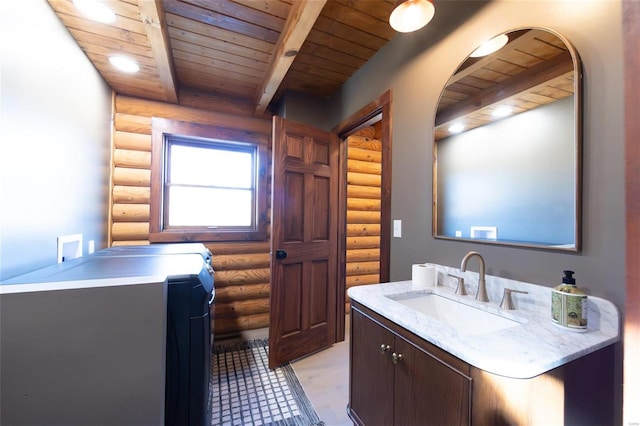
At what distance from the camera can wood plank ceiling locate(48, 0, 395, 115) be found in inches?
59.7

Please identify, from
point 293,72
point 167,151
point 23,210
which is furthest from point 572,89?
point 167,151

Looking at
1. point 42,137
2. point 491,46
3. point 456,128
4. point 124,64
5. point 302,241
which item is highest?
point 124,64

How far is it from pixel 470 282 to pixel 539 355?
592 millimetres

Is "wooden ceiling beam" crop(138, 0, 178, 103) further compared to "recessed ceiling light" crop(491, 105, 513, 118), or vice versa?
"wooden ceiling beam" crop(138, 0, 178, 103)

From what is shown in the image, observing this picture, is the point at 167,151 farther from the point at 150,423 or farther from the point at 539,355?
the point at 539,355

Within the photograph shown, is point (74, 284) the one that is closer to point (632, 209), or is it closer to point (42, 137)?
point (42, 137)

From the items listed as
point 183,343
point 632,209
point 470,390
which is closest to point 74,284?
point 183,343

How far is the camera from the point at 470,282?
1.27 m

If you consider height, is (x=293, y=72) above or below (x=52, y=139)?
above

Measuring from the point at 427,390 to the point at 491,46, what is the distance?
153 centimetres

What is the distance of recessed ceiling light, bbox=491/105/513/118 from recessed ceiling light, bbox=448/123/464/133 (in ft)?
0.54

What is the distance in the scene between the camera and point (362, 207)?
354 cm

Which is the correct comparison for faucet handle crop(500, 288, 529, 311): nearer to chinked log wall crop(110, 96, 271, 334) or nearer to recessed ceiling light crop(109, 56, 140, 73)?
chinked log wall crop(110, 96, 271, 334)

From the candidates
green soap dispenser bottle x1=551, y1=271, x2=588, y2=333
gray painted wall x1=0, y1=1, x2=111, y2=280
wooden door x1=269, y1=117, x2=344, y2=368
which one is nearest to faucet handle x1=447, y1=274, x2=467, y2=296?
green soap dispenser bottle x1=551, y1=271, x2=588, y2=333
